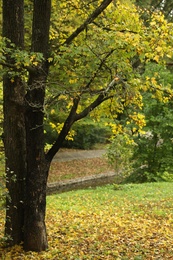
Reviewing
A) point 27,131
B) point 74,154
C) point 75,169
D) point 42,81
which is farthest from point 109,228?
point 74,154

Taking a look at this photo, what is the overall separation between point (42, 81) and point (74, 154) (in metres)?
21.8

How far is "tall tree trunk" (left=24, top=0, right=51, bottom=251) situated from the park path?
1816 cm

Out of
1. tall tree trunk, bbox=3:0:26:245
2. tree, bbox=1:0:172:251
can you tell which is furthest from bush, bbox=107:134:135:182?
tall tree trunk, bbox=3:0:26:245

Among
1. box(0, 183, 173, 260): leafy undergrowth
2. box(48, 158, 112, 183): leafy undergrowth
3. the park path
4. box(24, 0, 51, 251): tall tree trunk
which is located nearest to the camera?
box(24, 0, 51, 251): tall tree trunk

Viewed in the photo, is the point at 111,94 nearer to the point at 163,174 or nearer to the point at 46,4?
the point at 46,4

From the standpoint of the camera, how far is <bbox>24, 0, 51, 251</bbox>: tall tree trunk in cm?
562

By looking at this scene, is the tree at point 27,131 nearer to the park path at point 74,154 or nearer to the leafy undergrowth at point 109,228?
the leafy undergrowth at point 109,228

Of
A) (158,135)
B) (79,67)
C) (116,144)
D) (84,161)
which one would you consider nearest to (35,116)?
(79,67)

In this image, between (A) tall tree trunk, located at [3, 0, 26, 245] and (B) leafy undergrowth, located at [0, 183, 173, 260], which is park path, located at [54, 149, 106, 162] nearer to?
(B) leafy undergrowth, located at [0, 183, 173, 260]

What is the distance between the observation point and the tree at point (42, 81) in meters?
5.41

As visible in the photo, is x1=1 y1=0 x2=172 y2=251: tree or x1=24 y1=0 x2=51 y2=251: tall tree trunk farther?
x1=24 y1=0 x2=51 y2=251: tall tree trunk

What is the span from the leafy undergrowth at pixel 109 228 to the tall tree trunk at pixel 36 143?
1.26 ft

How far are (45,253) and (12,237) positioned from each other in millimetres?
645

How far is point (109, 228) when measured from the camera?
739 cm
